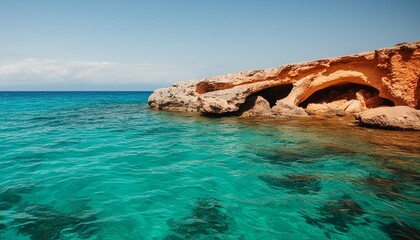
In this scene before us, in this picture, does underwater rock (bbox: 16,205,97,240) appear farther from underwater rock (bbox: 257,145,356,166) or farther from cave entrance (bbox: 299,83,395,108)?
cave entrance (bbox: 299,83,395,108)

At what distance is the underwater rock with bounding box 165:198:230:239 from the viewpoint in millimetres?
3934

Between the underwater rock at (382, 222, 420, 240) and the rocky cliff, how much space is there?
12.0 meters

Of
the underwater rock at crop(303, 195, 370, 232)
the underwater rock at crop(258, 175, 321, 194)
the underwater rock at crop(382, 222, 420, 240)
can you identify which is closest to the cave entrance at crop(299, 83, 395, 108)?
the underwater rock at crop(258, 175, 321, 194)

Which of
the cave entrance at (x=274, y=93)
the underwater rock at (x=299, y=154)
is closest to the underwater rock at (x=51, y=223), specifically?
the underwater rock at (x=299, y=154)

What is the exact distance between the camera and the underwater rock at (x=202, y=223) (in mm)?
3934

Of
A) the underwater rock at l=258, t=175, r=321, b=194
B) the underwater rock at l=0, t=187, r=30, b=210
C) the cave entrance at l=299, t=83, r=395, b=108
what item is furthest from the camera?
the cave entrance at l=299, t=83, r=395, b=108

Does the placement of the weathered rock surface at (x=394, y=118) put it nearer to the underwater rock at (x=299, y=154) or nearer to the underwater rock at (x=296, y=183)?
the underwater rock at (x=299, y=154)

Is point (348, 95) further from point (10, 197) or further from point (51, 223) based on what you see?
point (10, 197)

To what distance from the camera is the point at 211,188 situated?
18.2 ft

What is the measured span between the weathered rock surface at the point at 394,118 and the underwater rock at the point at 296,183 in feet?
26.8

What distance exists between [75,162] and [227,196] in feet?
15.4

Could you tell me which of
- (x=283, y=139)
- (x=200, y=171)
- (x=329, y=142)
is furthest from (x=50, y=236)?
(x=329, y=142)

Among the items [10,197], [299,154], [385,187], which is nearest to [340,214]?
[385,187]

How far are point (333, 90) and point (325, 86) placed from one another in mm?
3003
